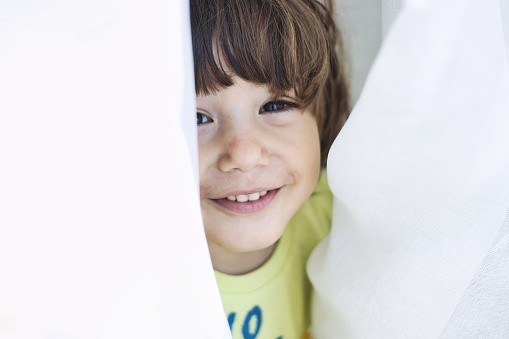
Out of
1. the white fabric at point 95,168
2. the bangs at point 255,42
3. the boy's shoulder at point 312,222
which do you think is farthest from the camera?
the boy's shoulder at point 312,222

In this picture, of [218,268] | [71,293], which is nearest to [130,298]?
[71,293]

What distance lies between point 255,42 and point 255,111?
78 mm

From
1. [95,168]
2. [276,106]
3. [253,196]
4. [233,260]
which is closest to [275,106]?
[276,106]

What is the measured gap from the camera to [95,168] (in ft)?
1.50

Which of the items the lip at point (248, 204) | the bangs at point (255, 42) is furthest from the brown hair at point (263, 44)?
the lip at point (248, 204)

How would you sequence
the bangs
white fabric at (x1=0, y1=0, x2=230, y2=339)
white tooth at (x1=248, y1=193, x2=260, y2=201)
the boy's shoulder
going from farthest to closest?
the boy's shoulder
white tooth at (x1=248, y1=193, x2=260, y2=201)
the bangs
white fabric at (x1=0, y1=0, x2=230, y2=339)

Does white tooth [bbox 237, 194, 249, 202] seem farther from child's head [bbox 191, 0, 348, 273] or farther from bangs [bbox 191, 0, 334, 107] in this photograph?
bangs [bbox 191, 0, 334, 107]

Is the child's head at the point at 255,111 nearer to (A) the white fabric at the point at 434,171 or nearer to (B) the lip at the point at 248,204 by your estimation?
(B) the lip at the point at 248,204

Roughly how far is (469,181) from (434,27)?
132 millimetres

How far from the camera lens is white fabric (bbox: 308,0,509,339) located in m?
0.51

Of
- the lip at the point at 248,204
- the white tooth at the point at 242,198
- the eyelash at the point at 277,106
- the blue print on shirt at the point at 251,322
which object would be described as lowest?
the blue print on shirt at the point at 251,322

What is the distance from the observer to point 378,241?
2.07 ft

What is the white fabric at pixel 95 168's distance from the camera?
44cm

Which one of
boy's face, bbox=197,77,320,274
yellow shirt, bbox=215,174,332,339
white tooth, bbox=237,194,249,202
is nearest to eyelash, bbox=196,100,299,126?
boy's face, bbox=197,77,320,274
